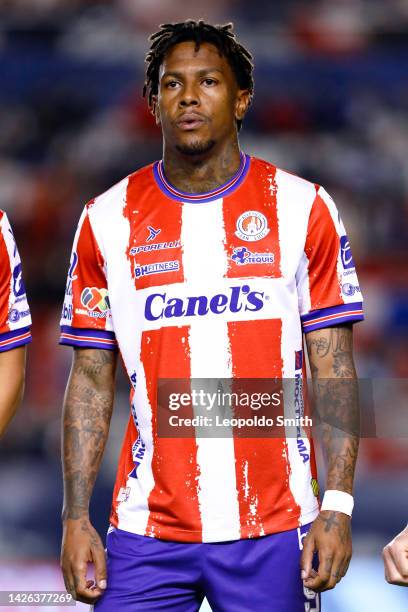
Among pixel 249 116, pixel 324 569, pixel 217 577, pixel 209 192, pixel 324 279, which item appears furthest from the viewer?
pixel 249 116

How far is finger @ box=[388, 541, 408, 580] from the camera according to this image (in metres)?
2.20

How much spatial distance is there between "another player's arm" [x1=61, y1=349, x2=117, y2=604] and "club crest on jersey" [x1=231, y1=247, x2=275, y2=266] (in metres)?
0.38

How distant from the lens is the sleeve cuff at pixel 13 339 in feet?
9.39

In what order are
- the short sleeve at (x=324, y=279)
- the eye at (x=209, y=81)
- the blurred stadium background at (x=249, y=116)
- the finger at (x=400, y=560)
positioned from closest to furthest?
the finger at (x=400, y=560)
the short sleeve at (x=324, y=279)
the eye at (x=209, y=81)
the blurred stadium background at (x=249, y=116)

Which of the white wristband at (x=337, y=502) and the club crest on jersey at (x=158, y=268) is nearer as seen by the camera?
the white wristband at (x=337, y=502)

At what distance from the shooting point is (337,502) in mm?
2479

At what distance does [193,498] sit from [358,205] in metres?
4.86

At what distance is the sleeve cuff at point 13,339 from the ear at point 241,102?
76 cm

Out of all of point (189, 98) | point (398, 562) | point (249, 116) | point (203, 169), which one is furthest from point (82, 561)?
point (249, 116)

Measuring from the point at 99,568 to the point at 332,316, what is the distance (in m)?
0.76

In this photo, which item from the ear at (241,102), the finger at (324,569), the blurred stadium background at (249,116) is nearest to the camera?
the finger at (324,569)

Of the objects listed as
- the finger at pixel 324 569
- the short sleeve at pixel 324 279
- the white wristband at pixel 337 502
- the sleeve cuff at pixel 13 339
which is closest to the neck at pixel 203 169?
the short sleeve at pixel 324 279

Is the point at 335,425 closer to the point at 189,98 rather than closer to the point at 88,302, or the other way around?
the point at 88,302

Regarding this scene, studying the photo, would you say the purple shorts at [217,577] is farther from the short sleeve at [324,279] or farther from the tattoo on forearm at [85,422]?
the short sleeve at [324,279]
